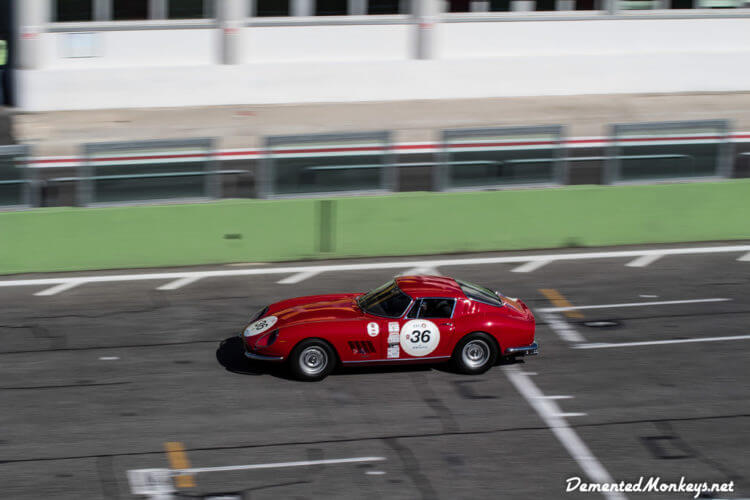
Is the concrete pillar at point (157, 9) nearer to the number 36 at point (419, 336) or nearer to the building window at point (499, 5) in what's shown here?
the building window at point (499, 5)

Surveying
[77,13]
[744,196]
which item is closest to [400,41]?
[77,13]

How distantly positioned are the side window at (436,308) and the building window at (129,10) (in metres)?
17.4

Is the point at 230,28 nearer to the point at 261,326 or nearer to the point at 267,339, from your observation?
the point at 261,326

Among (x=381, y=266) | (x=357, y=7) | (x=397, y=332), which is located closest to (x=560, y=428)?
(x=397, y=332)

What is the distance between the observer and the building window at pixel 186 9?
26.9 metres

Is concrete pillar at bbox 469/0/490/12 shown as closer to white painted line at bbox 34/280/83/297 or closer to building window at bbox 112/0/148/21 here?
building window at bbox 112/0/148/21

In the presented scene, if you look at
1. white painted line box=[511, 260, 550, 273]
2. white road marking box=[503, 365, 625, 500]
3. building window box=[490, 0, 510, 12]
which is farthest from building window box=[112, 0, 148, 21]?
white road marking box=[503, 365, 625, 500]

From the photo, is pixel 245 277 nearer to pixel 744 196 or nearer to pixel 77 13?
pixel 744 196

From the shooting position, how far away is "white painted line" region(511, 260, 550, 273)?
1641cm

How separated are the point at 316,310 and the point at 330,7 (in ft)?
55.5

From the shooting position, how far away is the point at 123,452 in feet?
34.0

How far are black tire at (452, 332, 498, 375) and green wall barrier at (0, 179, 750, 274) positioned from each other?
16.0 feet

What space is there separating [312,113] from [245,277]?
36.4ft

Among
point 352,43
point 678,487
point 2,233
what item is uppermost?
point 352,43
